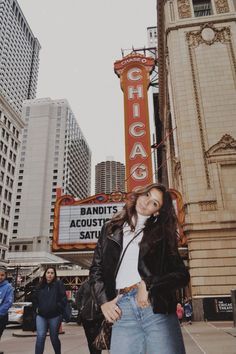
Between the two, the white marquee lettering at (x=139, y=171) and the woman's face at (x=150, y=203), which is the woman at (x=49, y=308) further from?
the white marquee lettering at (x=139, y=171)

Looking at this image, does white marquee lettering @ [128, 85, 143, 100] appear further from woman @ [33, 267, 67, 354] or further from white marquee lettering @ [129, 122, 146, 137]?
woman @ [33, 267, 67, 354]

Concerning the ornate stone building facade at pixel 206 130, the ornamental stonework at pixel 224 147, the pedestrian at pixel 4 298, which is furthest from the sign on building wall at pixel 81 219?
the pedestrian at pixel 4 298

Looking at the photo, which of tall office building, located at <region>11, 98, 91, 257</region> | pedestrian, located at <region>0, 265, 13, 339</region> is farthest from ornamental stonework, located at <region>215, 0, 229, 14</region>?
tall office building, located at <region>11, 98, 91, 257</region>

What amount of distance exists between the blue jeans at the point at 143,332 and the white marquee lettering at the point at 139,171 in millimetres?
18950

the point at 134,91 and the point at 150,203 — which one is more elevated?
the point at 134,91

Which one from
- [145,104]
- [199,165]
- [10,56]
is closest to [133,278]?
[199,165]

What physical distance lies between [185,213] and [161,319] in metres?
17.3

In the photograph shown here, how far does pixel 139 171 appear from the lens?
70.9 feet

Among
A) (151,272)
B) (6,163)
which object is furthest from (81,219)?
(6,163)

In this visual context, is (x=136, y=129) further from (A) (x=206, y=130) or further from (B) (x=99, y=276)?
(B) (x=99, y=276)

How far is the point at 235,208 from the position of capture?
18.9 metres

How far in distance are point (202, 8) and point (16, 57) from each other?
482ft

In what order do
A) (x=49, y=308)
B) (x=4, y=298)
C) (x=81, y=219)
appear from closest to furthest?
(x=49, y=308) → (x=4, y=298) → (x=81, y=219)

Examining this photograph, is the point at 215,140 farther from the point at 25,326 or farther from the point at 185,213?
the point at 25,326
